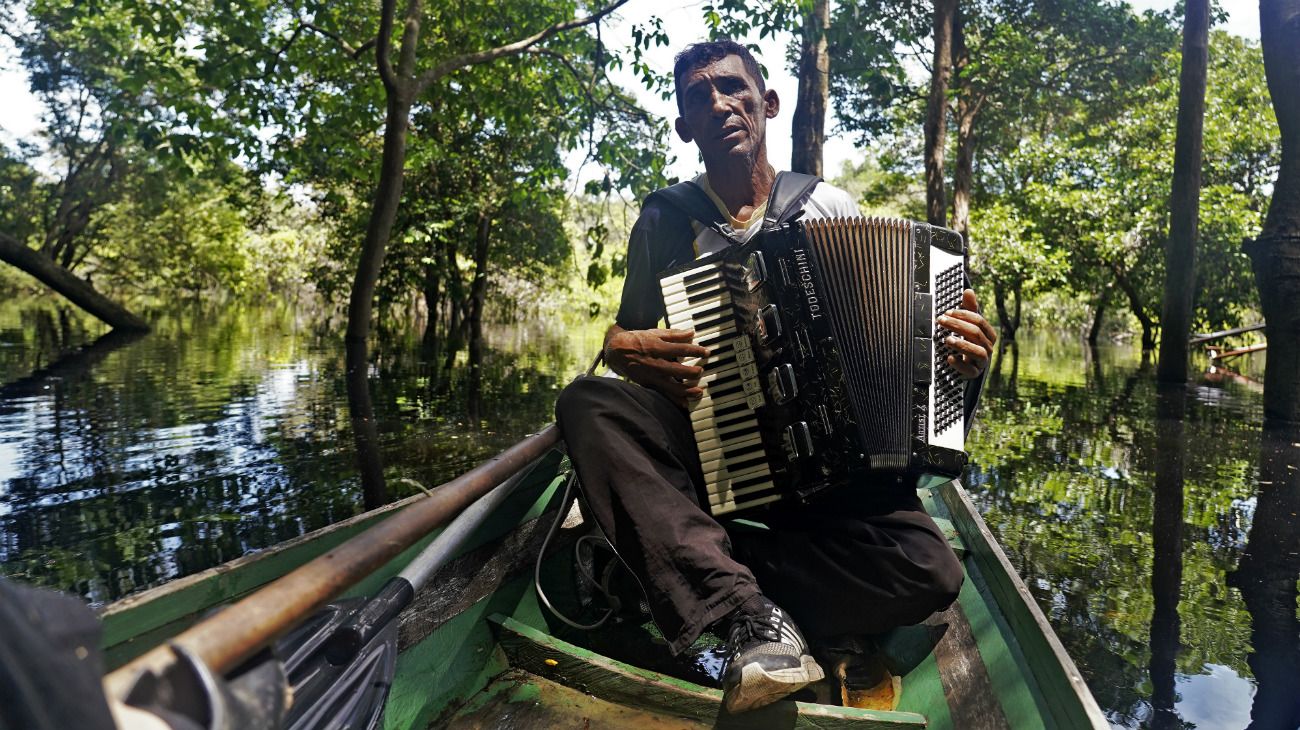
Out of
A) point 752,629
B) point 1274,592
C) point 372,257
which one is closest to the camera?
point 752,629

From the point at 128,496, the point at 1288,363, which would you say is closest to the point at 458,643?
the point at 128,496

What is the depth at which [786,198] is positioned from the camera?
2.58 meters

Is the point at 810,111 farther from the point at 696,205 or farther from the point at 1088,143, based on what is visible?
the point at 1088,143

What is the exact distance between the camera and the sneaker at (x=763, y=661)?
179 centimetres

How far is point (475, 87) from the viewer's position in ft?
40.1

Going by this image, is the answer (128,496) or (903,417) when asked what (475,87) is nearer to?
(128,496)

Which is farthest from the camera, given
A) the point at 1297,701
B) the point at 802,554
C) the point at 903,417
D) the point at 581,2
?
the point at 581,2

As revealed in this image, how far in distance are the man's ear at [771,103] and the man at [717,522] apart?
3.6 inches

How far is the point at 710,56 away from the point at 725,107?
175 millimetres

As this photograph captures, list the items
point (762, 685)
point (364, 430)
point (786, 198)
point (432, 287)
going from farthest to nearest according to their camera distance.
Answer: point (432, 287)
point (364, 430)
point (786, 198)
point (762, 685)

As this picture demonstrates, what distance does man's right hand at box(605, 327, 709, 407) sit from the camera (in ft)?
7.29

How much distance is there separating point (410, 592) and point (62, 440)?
678 cm

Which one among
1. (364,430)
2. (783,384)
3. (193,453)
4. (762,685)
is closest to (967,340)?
(783,384)

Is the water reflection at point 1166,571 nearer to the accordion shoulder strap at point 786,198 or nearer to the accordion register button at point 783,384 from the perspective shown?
the accordion register button at point 783,384
